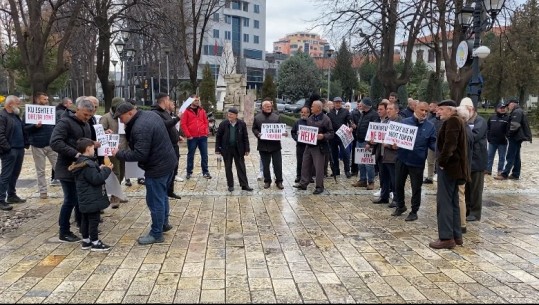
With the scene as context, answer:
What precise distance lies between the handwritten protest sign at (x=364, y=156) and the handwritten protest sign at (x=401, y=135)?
166 centimetres

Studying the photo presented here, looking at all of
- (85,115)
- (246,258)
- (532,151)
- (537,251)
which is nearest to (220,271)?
(246,258)

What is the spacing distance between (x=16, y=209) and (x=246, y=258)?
4.85 metres

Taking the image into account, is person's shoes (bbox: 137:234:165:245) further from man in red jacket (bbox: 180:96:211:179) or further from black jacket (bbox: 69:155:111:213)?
man in red jacket (bbox: 180:96:211:179)

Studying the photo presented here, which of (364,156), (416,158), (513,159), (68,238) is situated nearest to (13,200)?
(68,238)

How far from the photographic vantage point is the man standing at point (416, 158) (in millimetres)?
7176

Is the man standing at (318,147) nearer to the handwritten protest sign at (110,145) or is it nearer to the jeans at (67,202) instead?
the handwritten protest sign at (110,145)

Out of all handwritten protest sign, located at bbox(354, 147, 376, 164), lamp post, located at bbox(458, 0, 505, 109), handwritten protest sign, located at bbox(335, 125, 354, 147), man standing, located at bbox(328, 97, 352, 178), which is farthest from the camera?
man standing, located at bbox(328, 97, 352, 178)

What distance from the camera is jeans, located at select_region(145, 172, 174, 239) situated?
19.4 ft

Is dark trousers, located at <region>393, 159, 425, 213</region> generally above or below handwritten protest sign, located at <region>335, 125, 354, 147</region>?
below

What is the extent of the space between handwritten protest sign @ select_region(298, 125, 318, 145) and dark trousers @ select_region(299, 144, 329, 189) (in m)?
0.18

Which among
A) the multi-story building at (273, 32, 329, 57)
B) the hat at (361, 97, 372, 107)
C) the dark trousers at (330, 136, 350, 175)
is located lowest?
the dark trousers at (330, 136, 350, 175)

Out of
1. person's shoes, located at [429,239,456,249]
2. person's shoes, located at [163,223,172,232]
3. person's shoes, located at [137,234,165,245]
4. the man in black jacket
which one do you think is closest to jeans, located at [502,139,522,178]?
person's shoes, located at [429,239,456,249]

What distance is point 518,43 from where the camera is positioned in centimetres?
3822

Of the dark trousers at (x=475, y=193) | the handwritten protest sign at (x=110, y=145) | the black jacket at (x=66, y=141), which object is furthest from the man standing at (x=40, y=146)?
the dark trousers at (x=475, y=193)
